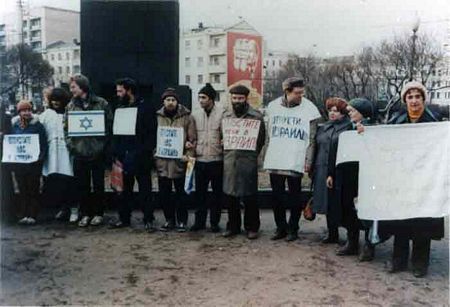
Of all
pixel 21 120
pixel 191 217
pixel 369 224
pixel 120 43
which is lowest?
pixel 191 217

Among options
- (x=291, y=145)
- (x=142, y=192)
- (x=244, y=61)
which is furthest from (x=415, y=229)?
(x=244, y=61)

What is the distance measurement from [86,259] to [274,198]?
6.93 feet

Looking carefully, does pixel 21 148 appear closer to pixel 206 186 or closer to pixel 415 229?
pixel 206 186

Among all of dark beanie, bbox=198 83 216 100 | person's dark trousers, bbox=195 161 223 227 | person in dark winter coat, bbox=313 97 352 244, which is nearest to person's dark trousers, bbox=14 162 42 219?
person's dark trousers, bbox=195 161 223 227

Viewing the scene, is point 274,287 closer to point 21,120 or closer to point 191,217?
point 191,217

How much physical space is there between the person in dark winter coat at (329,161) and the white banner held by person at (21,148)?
3.32 metres

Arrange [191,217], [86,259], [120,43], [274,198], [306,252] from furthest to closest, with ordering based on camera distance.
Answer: [120,43], [191,217], [274,198], [306,252], [86,259]

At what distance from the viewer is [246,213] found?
5902 millimetres

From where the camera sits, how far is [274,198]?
19.0 ft

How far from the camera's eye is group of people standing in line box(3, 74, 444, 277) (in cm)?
539

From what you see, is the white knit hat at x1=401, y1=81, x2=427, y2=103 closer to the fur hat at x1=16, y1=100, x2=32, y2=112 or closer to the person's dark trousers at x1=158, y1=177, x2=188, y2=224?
the person's dark trousers at x1=158, y1=177, x2=188, y2=224

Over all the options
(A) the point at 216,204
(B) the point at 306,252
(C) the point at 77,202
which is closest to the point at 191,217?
(A) the point at 216,204

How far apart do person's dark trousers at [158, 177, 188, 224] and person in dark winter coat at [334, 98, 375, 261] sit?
184cm

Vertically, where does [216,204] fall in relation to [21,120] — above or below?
below
